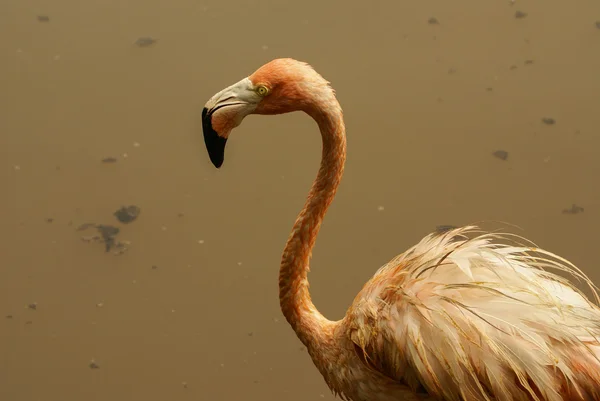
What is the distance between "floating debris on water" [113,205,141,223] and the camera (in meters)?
3.23

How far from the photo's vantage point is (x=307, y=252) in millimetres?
2195

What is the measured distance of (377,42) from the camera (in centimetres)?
374

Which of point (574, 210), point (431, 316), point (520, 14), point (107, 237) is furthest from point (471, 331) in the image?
point (520, 14)

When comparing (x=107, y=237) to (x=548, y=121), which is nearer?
(x=107, y=237)

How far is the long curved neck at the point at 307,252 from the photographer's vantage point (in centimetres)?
210

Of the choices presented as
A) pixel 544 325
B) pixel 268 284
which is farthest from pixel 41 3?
pixel 544 325

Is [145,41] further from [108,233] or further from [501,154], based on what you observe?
[501,154]

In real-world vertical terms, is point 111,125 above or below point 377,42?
below

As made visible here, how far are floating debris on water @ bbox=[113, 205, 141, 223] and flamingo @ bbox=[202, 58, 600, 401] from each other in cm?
126

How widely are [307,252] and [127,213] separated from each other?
134 centimetres

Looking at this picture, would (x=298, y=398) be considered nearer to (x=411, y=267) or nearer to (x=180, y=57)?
(x=411, y=267)

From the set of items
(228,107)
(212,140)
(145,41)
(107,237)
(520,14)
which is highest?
(520,14)

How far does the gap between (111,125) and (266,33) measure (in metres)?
0.95

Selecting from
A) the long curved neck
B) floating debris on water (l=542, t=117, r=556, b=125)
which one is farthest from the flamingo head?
floating debris on water (l=542, t=117, r=556, b=125)
